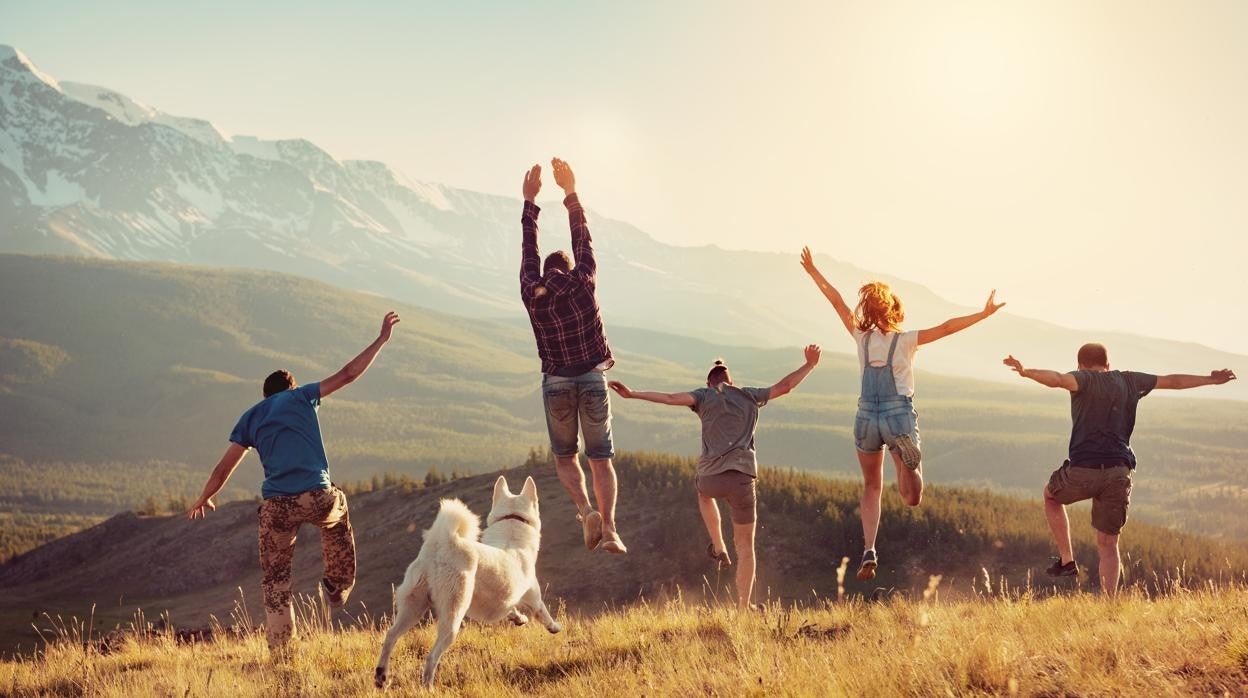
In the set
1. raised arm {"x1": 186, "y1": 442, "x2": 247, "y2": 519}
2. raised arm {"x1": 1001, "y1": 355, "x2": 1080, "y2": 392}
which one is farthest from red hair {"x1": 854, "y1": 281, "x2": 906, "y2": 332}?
raised arm {"x1": 186, "y1": 442, "x2": 247, "y2": 519}

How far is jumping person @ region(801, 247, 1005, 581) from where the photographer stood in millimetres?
7699

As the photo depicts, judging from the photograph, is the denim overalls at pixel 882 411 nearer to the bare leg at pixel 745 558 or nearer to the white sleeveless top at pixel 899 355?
the white sleeveless top at pixel 899 355

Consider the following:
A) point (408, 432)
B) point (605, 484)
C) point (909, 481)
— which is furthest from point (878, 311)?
point (408, 432)

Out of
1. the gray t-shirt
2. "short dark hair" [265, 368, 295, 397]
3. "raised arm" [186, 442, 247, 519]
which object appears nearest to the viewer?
"raised arm" [186, 442, 247, 519]

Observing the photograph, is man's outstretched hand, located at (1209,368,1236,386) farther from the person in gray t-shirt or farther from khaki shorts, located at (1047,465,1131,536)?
the person in gray t-shirt

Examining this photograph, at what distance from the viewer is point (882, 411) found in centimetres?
782

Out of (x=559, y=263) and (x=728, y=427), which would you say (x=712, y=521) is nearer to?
(x=728, y=427)

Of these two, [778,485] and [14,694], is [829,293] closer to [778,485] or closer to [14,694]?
[14,694]

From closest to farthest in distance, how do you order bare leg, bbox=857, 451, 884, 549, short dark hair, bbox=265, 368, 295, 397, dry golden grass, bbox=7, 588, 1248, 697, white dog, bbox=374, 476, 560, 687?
1. dry golden grass, bbox=7, 588, 1248, 697
2. white dog, bbox=374, 476, 560, 687
3. short dark hair, bbox=265, 368, 295, 397
4. bare leg, bbox=857, 451, 884, 549

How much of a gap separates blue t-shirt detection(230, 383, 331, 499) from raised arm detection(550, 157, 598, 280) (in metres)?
2.51

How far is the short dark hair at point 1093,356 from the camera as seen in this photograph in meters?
8.18

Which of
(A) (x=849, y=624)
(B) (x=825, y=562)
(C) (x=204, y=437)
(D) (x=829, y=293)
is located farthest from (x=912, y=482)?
(C) (x=204, y=437)

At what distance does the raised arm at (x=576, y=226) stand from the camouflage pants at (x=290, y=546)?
276cm

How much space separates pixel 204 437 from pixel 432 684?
172 metres
